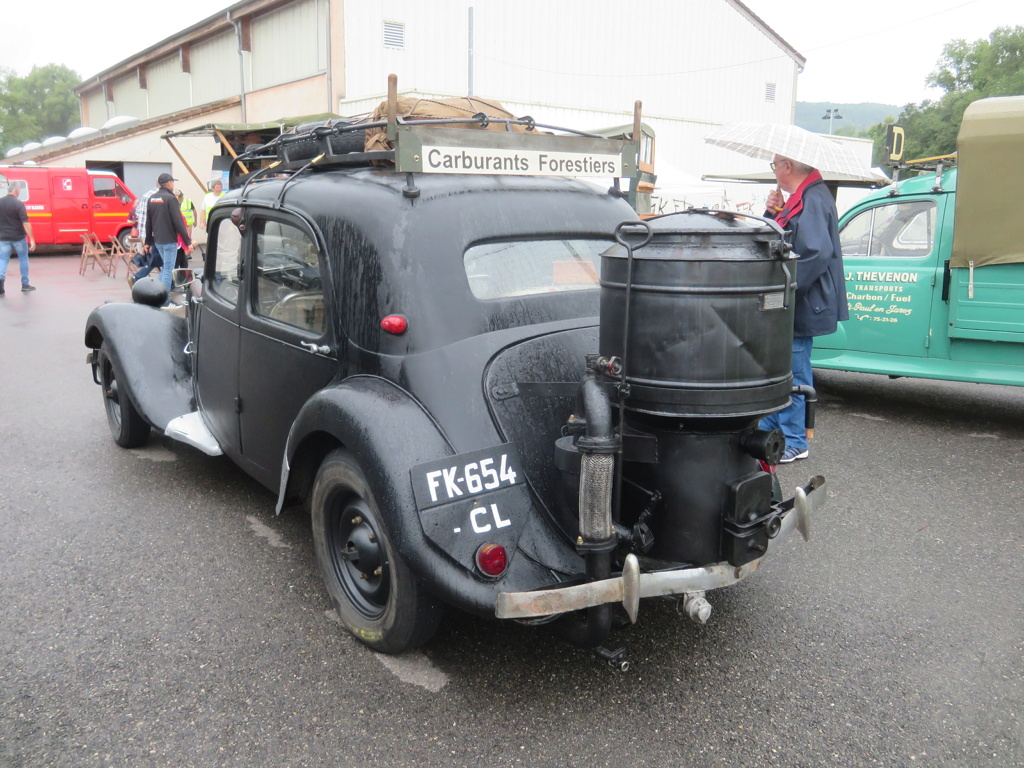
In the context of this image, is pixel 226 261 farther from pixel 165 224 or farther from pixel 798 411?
pixel 165 224

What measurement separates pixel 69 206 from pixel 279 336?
853 inches

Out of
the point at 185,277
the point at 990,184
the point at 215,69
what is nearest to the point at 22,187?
the point at 215,69

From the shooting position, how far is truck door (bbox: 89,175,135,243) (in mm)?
21938

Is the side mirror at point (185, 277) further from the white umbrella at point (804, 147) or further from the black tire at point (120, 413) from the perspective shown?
the white umbrella at point (804, 147)

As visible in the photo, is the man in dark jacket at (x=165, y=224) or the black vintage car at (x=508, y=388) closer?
the black vintage car at (x=508, y=388)

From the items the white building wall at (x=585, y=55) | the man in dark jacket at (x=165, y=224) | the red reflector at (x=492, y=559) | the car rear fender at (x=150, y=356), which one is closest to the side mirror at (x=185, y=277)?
the car rear fender at (x=150, y=356)

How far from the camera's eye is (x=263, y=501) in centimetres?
449

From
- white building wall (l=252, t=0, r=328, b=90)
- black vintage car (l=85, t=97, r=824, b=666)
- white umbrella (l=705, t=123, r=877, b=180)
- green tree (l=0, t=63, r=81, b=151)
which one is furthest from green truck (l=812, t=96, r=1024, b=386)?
green tree (l=0, t=63, r=81, b=151)

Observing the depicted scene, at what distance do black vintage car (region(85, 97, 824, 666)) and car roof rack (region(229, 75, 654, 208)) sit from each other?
24 millimetres

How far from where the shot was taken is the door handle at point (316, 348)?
3252 millimetres

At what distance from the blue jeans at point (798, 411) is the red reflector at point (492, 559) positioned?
2.75 metres

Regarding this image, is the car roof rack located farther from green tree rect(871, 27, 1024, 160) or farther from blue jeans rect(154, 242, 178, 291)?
green tree rect(871, 27, 1024, 160)

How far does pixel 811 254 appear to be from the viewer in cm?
471

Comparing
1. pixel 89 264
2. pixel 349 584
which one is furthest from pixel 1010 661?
pixel 89 264
